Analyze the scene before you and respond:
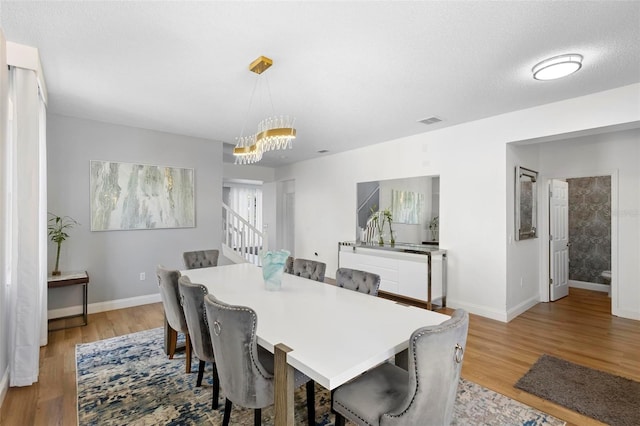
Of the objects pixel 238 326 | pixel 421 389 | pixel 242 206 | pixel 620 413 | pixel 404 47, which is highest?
pixel 404 47

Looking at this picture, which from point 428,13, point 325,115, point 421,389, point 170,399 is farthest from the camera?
point 325,115

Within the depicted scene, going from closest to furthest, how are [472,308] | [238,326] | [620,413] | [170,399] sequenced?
[238,326] → [620,413] → [170,399] → [472,308]

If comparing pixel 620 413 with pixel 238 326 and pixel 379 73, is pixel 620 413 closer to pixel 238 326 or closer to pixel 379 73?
pixel 238 326

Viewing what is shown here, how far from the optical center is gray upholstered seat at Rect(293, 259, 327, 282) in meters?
3.10

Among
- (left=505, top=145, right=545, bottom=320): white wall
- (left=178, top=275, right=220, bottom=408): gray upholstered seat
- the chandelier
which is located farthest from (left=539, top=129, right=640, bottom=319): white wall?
(left=178, top=275, right=220, bottom=408): gray upholstered seat

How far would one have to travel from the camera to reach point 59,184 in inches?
153

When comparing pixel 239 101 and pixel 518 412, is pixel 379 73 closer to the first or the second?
pixel 239 101

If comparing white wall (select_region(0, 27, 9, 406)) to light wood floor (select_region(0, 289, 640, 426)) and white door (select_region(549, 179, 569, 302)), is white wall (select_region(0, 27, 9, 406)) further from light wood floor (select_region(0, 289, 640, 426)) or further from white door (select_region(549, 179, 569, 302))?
white door (select_region(549, 179, 569, 302))

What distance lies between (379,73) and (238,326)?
2.34 metres

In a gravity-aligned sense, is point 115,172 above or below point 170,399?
above

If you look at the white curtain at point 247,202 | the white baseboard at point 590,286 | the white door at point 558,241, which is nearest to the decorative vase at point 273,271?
the white door at point 558,241

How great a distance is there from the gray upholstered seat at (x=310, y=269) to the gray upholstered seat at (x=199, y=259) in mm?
1213

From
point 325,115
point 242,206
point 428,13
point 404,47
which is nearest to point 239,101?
point 325,115

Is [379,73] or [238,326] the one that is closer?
[238,326]
